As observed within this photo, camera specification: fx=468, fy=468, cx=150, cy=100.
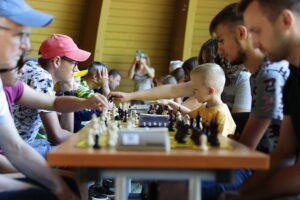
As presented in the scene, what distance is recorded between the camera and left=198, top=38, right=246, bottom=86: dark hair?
13.2 ft

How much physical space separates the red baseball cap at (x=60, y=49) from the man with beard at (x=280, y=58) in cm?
200

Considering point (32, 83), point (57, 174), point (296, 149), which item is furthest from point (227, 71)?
point (57, 174)

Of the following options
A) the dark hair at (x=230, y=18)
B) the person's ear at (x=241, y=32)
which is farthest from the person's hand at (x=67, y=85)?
the person's ear at (x=241, y=32)

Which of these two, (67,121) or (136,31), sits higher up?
(136,31)

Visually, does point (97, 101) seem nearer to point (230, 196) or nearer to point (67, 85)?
point (230, 196)

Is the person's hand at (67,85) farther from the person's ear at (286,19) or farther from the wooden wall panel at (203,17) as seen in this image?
the wooden wall panel at (203,17)

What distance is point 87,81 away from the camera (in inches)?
253

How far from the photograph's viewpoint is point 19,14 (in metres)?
1.96

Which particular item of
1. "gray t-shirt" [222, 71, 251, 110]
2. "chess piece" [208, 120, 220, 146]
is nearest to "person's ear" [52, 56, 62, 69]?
"gray t-shirt" [222, 71, 251, 110]

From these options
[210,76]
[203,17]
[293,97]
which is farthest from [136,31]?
[293,97]

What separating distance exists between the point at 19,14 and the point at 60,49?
1808 mm

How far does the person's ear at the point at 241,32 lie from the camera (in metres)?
2.50

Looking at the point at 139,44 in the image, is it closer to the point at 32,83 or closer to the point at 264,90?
the point at 32,83

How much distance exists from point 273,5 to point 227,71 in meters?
2.16
